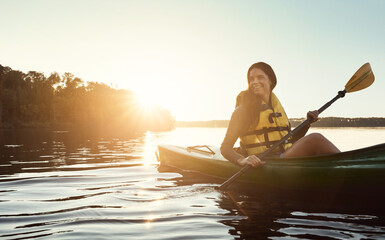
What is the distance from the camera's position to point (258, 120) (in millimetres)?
4461

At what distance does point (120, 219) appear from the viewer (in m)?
3.30

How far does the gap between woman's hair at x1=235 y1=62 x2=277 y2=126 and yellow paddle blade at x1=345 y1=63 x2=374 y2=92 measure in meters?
1.37

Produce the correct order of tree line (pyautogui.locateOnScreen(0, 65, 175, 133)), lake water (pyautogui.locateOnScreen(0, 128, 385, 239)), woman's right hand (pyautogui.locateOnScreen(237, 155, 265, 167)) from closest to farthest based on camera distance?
lake water (pyautogui.locateOnScreen(0, 128, 385, 239))
woman's right hand (pyautogui.locateOnScreen(237, 155, 265, 167))
tree line (pyautogui.locateOnScreen(0, 65, 175, 133))

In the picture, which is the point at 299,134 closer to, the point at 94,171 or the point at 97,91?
the point at 94,171

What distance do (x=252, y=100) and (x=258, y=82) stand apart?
0.28m

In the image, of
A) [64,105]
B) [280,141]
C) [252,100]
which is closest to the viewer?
[280,141]

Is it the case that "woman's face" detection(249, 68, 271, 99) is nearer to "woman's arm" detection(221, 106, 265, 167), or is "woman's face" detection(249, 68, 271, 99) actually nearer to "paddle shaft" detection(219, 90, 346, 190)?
"woman's arm" detection(221, 106, 265, 167)

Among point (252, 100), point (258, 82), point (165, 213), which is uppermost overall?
point (258, 82)

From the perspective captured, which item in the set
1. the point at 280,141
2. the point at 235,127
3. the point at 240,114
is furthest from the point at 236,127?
the point at 280,141

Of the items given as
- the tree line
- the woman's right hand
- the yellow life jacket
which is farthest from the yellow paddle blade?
the tree line

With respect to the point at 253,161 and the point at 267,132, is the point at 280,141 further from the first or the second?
the point at 253,161

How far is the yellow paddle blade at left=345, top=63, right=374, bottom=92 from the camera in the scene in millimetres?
5074

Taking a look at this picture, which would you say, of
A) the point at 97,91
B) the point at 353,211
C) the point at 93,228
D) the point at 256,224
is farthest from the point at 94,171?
the point at 97,91

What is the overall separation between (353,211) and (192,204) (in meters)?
1.77
